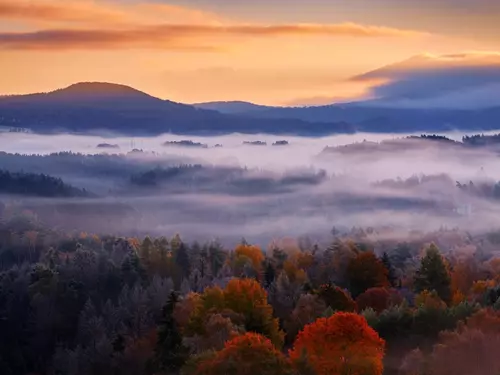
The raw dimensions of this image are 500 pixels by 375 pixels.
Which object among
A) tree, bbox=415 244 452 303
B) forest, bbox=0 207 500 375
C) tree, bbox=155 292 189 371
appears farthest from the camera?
tree, bbox=415 244 452 303

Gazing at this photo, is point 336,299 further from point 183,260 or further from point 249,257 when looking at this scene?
point 249,257

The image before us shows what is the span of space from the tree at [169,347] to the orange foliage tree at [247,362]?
944 centimetres

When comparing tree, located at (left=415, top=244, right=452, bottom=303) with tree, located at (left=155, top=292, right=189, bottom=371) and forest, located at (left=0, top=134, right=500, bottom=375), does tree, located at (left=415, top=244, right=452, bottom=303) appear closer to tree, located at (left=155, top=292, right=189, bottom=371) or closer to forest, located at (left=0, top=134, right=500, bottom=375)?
forest, located at (left=0, top=134, right=500, bottom=375)

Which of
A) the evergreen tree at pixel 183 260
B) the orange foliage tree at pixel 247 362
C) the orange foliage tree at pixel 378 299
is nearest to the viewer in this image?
the orange foliage tree at pixel 247 362

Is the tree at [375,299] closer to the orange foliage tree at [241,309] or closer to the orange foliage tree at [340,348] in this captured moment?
the orange foliage tree at [241,309]

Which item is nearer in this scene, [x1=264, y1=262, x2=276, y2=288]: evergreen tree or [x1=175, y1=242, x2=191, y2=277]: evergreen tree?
[x1=264, y1=262, x2=276, y2=288]: evergreen tree

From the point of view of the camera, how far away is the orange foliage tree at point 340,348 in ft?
111

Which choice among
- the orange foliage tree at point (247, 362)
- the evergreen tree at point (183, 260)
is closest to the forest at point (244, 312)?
the orange foliage tree at point (247, 362)

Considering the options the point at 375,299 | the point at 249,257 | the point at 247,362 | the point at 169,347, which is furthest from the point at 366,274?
the point at 247,362

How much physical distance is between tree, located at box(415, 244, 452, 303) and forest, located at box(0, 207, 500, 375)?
9 cm

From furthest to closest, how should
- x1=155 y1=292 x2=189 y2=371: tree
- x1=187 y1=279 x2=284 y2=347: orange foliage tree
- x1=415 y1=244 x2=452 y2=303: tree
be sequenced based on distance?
x1=415 y1=244 x2=452 y2=303: tree
x1=187 y1=279 x2=284 y2=347: orange foliage tree
x1=155 y1=292 x2=189 y2=371: tree

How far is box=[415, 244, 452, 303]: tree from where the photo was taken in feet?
204

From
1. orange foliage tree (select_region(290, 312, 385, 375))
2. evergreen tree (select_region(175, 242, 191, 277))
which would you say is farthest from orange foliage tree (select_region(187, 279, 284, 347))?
evergreen tree (select_region(175, 242, 191, 277))

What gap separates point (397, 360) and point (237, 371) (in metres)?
9.11
